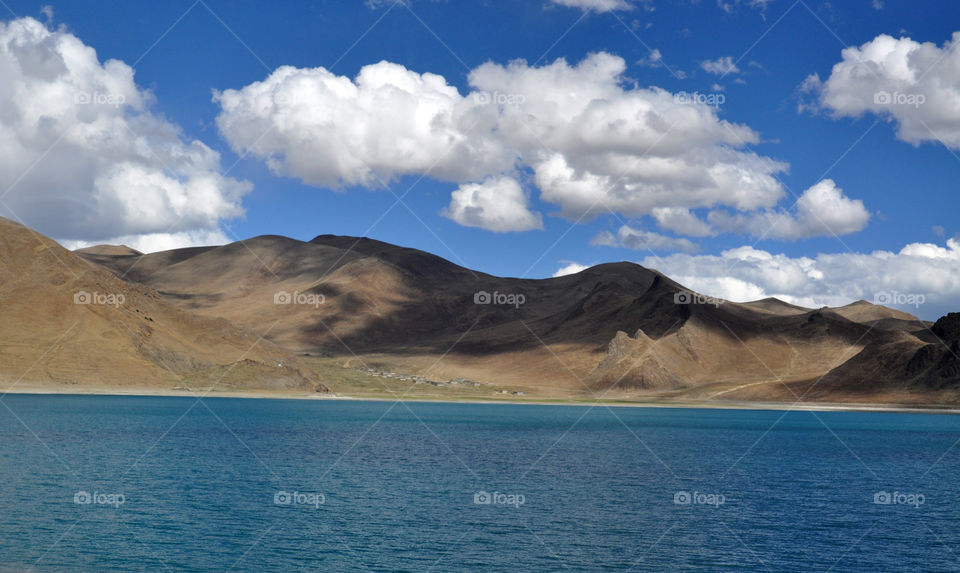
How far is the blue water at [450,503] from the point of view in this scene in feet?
139

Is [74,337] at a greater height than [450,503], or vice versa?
[74,337]

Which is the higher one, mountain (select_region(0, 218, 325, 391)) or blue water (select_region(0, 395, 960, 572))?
mountain (select_region(0, 218, 325, 391))

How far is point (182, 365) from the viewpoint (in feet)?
626

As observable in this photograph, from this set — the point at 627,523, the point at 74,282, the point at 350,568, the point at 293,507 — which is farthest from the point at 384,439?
the point at 74,282

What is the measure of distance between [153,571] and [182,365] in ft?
529

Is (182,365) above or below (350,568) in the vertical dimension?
above

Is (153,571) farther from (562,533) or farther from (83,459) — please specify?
(83,459)

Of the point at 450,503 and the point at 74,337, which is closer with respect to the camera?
the point at 450,503

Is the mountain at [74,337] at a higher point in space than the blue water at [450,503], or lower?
higher

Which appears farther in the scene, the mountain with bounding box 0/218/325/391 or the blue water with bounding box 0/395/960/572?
the mountain with bounding box 0/218/325/391

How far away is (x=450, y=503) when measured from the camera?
2228 inches

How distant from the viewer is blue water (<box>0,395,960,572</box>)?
1663 inches

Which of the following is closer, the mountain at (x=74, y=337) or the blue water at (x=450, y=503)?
the blue water at (x=450, y=503)

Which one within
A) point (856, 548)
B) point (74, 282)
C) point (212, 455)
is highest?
point (74, 282)
